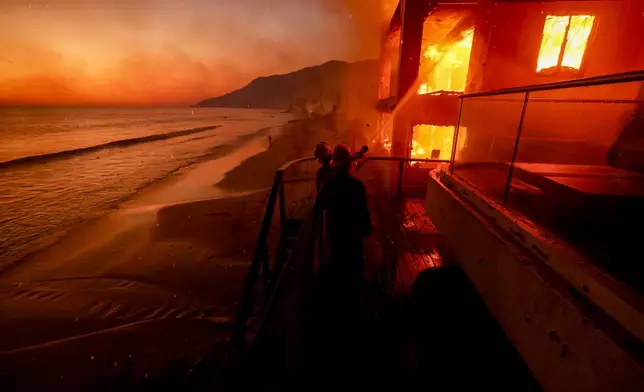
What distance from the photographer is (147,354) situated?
164 inches

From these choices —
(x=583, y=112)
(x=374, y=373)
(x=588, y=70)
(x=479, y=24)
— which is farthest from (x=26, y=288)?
(x=588, y=70)

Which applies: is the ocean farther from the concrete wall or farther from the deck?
the concrete wall

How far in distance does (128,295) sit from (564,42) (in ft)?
51.2

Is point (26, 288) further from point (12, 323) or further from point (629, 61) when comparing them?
point (629, 61)

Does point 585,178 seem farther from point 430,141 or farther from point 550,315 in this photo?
point 430,141

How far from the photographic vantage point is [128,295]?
6195mm

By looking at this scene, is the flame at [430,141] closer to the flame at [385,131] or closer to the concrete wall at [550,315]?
the flame at [385,131]

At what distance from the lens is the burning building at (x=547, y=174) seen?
1923mm

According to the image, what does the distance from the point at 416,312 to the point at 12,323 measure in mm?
7864

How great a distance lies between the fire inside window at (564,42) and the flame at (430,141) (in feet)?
17.1

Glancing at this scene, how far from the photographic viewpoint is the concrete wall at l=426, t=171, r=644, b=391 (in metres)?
1.62

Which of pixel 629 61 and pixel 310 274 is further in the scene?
pixel 629 61

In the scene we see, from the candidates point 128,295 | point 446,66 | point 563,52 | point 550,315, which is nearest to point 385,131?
point 446,66

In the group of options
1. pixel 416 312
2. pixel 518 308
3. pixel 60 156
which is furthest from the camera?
pixel 60 156
